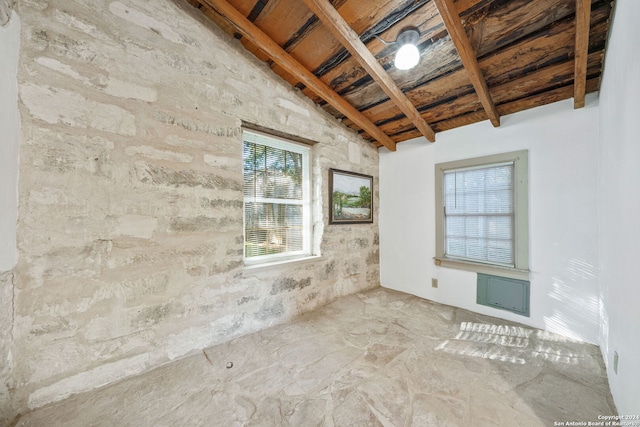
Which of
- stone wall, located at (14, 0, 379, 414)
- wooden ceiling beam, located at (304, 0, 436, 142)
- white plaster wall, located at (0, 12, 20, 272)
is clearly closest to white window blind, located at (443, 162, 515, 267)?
wooden ceiling beam, located at (304, 0, 436, 142)

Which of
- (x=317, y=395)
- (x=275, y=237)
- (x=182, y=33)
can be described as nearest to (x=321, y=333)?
(x=317, y=395)

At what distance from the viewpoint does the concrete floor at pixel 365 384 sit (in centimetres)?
129

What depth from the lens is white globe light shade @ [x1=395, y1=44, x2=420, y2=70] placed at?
5.89 feet

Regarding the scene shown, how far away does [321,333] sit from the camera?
2184 millimetres

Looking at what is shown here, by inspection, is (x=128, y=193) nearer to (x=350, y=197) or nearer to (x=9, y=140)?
(x=9, y=140)

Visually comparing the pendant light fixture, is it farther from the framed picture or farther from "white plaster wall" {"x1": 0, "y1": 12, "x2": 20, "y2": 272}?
"white plaster wall" {"x1": 0, "y1": 12, "x2": 20, "y2": 272}

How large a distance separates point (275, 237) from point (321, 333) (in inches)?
41.8

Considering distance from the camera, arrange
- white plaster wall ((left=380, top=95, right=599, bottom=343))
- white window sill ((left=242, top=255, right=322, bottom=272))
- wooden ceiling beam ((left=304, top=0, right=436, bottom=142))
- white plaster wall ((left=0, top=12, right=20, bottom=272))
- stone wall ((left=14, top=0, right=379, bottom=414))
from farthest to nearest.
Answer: white window sill ((left=242, top=255, right=322, bottom=272)) → white plaster wall ((left=380, top=95, right=599, bottom=343)) → wooden ceiling beam ((left=304, top=0, right=436, bottom=142)) → stone wall ((left=14, top=0, right=379, bottom=414)) → white plaster wall ((left=0, top=12, right=20, bottom=272))

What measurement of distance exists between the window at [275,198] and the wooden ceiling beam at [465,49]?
1658mm

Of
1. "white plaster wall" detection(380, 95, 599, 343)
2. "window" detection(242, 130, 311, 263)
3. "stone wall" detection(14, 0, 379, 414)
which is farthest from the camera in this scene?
"window" detection(242, 130, 311, 263)

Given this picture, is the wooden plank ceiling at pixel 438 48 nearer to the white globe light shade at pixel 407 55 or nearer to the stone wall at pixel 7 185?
the white globe light shade at pixel 407 55

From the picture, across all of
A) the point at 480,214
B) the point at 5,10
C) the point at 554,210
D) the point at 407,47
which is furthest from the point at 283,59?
the point at 554,210

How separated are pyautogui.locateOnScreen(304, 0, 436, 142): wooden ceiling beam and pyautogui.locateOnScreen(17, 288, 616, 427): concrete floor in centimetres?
229

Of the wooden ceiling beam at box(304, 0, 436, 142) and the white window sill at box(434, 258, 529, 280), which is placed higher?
the wooden ceiling beam at box(304, 0, 436, 142)
